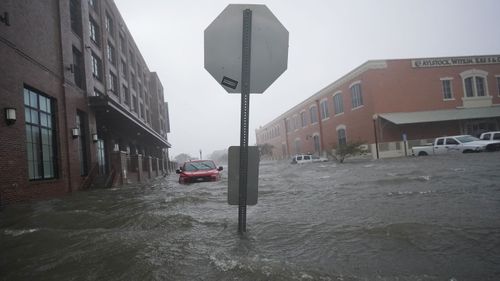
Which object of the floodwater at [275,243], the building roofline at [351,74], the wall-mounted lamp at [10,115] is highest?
the building roofline at [351,74]

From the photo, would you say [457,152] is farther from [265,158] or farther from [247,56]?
[265,158]

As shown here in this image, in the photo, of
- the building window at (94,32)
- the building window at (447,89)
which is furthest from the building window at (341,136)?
the building window at (94,32)

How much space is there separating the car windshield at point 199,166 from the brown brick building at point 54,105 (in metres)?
4.14

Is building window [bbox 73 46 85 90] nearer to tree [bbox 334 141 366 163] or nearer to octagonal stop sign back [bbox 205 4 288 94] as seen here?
octagonal stop sign back [bbox 205 4 288 94]

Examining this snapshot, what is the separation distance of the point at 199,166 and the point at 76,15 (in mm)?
11242

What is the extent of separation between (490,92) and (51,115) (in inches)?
1505

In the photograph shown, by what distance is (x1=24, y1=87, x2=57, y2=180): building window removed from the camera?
35.2ft

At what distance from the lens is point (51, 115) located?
12.8 m

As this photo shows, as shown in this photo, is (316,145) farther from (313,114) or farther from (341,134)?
(341,134)

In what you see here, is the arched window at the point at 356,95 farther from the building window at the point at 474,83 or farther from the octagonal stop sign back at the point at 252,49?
the octagonal stop sign back at the point at 252,49

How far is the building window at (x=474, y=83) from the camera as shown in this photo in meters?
31.9

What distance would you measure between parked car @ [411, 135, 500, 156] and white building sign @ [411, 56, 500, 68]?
1088 centimetres

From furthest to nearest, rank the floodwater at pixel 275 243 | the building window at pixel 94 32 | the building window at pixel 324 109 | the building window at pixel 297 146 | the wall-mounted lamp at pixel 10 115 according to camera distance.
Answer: the building window at pixel 297 146
the building window at pixel 324 109
the building window at pixel 94 32
the wall-mounted lamp at pixel 10 115
the floodwater at pixel 275 243

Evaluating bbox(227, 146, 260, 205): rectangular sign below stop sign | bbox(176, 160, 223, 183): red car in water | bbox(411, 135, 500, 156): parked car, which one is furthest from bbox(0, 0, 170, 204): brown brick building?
bbox(411, 135, 500, 156): parked car
